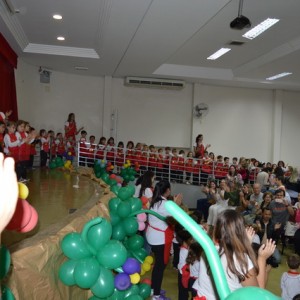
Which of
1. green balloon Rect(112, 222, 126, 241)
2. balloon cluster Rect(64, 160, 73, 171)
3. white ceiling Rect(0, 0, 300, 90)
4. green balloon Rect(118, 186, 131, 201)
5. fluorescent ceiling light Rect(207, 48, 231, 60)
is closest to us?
green balloon Rect(112, 222, 126, 241)

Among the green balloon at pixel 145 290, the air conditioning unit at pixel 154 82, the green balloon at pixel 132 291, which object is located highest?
the air conditioning unit at pixel 154 82

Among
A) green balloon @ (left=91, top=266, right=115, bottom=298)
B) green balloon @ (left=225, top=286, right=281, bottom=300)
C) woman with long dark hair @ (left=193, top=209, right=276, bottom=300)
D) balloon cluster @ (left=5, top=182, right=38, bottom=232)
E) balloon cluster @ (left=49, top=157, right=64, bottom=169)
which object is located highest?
balloon cluster @ (left=5, top=182, right=38, bottom=232)

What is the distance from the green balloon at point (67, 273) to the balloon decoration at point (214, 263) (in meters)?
1.97

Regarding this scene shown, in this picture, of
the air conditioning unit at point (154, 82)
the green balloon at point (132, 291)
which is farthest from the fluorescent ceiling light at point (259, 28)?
the green balloon at point (132, 291)

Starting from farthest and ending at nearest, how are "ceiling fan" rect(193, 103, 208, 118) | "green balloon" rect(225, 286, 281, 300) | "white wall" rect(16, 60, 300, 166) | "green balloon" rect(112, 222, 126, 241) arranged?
"ceiling fan" rect(193, 103, 208, 118) → "white wall" rect(16, 60, 300, 166) → "green balloon" rect(112, 222, 126, 241) → "green balloon" rect(225, 286, 281, 300)

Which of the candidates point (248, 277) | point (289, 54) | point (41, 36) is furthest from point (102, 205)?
point (289, 54)

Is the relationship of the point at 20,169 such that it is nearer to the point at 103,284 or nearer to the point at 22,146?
the point at 22,146

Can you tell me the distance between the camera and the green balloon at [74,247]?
247 cm

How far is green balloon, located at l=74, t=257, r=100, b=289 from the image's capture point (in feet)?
7.85

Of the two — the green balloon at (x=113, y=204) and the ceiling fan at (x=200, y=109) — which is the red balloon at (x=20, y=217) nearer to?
the green balloon at (x=113, y=204)

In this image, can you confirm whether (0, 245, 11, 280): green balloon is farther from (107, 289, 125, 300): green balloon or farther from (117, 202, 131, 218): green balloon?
(117, 202, 131, 218): green balloon

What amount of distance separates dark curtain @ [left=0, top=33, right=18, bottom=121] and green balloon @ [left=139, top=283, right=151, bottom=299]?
5.53m

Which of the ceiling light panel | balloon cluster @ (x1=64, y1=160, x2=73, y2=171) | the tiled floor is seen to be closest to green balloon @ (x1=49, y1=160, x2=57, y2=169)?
balloon cluster @ (x1=64, y1=160, x2=73, y2=171)

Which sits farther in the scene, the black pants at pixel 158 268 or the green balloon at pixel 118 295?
the black pants at pixel 158 268
